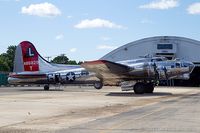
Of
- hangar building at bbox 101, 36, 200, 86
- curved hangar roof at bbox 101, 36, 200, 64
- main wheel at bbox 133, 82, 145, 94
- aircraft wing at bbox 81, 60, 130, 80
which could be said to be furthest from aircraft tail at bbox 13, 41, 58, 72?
curved hangar roof at bbox 101, 36, 200, 64

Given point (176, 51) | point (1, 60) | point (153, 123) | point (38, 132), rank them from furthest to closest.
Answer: point (1, 60)
point (176, 51)
point (153, 123)
point (38, 132)

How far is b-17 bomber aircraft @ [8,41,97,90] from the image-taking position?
43438mm

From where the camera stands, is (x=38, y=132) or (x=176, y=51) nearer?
→ (x=38, y=132)

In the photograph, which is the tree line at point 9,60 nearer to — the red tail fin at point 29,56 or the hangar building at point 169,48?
the hangar building at point 169,48

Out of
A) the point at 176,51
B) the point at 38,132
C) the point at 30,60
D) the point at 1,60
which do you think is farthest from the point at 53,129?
the point at 1,60

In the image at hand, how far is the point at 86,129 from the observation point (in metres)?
12.6

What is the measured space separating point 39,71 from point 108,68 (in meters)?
12.0

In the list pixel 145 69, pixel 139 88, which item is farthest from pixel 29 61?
pixel 145 69

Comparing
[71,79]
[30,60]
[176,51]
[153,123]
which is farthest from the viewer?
[176,51]

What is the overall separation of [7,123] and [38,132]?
2.66 metres

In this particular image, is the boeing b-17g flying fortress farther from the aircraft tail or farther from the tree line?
the tree line

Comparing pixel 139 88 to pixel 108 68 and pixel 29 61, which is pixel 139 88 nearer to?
pixel 108 68

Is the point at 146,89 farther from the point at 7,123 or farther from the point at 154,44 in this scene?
the point at 154,44

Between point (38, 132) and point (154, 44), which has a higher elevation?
point (154, 44)
